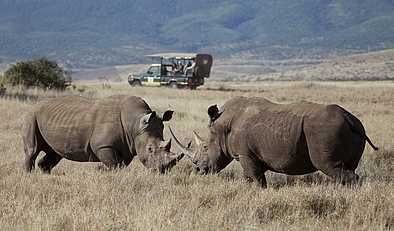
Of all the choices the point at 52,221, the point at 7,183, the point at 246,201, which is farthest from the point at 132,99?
the point at 52,221

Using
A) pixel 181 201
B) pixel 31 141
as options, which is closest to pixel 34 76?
pixel 31 141

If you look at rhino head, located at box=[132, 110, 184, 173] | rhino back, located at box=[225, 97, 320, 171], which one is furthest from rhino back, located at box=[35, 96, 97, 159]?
rhino back, located at box=[225, 97, 320, 171]

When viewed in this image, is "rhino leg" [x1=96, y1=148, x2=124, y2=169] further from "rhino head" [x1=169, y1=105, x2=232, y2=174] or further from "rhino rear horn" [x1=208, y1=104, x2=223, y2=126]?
"rhino rear horn" [x1=208, y1=104, x2=223, y2=126]

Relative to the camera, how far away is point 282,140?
10.9m

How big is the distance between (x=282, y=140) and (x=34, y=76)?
24174mm

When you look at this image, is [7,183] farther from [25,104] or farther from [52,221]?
[25,104]

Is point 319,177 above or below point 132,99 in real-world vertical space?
below

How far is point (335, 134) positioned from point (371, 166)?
347cm

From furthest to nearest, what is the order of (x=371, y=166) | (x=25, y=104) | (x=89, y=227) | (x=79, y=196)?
(x=25, y=104) < (x=371, y=166) < (x=79, y=196) < (x=89, y=227)

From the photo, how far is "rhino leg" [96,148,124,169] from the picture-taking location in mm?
11844

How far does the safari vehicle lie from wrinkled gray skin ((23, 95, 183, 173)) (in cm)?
3673

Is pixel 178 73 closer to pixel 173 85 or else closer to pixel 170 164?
pixel 173 85

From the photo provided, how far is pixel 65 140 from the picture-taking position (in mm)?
12273

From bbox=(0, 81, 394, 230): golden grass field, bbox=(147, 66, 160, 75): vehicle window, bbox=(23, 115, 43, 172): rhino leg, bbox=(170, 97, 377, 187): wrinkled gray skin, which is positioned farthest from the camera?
bbox=(147, 66, 160, 75): vehicle window
